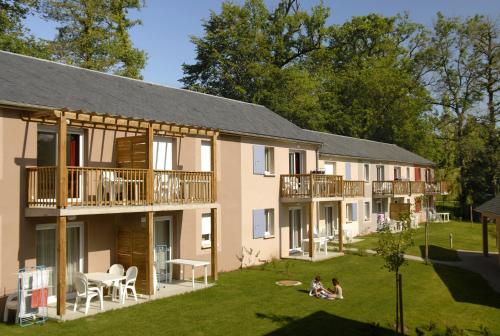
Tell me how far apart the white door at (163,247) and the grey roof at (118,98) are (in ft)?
13.1

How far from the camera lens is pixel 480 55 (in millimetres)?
54219

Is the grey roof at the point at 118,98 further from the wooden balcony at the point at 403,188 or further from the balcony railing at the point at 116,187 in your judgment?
the wooden balcony at the point at 403,188

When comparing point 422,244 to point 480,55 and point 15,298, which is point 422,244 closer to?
point 15,298

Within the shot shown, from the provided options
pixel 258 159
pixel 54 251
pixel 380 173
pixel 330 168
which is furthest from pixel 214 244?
pixel 380 173

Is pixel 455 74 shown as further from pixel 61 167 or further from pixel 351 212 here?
pixel 61 167

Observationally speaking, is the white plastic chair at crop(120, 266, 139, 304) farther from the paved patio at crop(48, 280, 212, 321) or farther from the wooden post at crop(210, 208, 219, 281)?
the wooden post at crop(210, 208, 219, 281)

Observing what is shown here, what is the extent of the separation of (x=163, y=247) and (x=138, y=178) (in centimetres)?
374

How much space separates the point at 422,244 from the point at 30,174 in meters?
24.1

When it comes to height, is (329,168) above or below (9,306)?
above

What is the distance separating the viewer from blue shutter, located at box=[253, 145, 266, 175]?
2206 cm

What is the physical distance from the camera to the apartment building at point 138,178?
42.8 feet

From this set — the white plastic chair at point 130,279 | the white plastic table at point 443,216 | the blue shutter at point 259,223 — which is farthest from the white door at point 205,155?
the white plastic table at point 443,216

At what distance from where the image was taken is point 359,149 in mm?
38094

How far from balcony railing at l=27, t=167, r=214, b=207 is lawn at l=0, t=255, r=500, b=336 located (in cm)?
324
